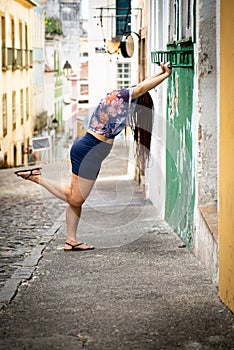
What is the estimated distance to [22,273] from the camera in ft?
27.2

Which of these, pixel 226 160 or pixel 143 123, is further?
pixel 143 123

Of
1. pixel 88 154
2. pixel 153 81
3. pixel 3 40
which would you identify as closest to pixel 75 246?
pixel 88 154

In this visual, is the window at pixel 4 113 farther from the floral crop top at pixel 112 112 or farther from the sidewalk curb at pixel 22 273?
the floral crop top at pixel 112 112

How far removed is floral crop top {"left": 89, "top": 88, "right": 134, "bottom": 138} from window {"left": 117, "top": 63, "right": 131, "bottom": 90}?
30.0 meters

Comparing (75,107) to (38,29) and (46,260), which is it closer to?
(38,29)

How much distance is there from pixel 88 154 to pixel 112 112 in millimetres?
482

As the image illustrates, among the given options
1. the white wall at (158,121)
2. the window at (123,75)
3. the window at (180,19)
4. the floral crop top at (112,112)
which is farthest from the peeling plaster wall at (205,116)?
the window at (123,75)

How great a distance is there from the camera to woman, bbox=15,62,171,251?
8.90 meters

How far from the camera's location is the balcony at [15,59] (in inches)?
1457

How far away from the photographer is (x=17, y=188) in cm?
2053

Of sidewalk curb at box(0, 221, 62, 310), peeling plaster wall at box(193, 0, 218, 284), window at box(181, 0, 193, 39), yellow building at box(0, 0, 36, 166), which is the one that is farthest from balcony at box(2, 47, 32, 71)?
peeling plaster wall at box(193, 0, 218, 284)

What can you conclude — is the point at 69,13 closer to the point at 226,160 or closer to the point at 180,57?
the point at 180,57

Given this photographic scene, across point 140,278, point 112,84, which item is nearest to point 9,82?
point 112,84

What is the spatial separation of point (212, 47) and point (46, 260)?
256 cm
